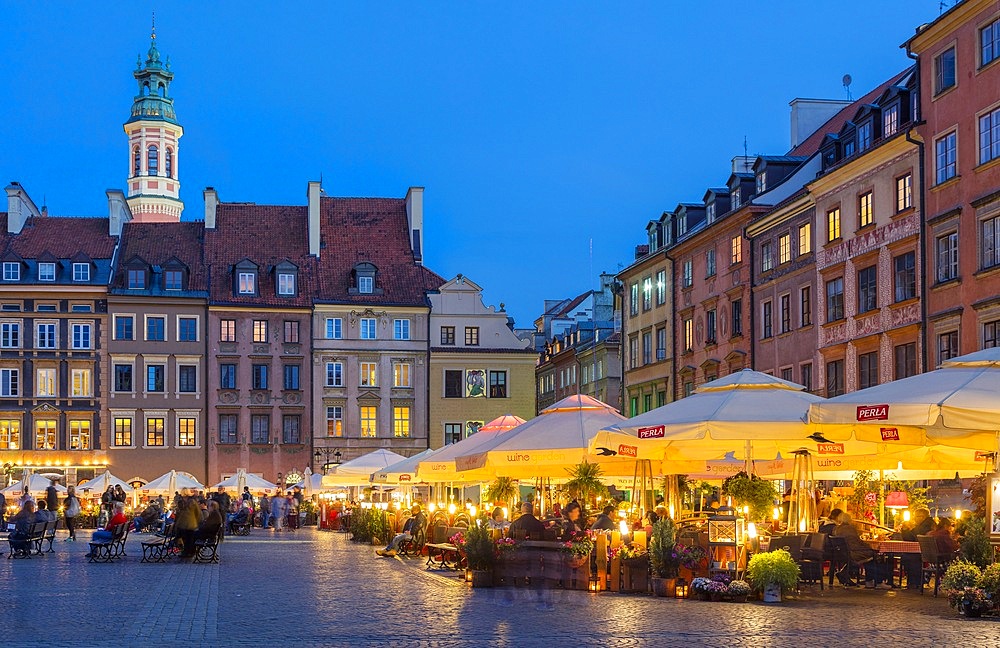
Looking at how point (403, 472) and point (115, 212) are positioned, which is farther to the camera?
point (115, 212)

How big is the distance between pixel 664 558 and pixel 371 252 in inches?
2381

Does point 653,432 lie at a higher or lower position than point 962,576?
higher

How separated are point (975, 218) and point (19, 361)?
171ft

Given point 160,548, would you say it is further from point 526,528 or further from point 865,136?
point 865,136

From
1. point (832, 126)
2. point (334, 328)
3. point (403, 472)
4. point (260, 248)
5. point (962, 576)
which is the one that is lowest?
point (962, 576)

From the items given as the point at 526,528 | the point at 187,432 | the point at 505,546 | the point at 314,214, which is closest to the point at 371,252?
the point at 314,214

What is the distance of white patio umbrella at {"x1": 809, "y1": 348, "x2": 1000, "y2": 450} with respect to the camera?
61.2ft

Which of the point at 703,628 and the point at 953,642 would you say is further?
the point at 703,628

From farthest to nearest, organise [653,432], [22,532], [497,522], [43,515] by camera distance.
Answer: [43,515], [22,532], [497,522], [653,432]

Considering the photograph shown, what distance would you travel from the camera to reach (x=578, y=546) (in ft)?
74.7

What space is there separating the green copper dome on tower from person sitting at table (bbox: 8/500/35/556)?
117 metres

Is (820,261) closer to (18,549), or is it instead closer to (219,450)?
(18,549)

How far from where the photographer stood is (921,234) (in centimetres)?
3903

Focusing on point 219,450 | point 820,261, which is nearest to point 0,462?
point 219,450
